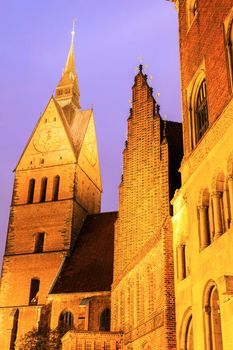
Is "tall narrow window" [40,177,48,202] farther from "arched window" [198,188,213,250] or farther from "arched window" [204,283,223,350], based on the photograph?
"arched window" [204,283,223,350]

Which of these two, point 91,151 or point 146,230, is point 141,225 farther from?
point 91,151

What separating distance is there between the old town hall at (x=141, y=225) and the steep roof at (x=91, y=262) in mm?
122

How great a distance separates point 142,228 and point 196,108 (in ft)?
27.5

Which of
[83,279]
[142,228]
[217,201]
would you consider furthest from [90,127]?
[217,201]

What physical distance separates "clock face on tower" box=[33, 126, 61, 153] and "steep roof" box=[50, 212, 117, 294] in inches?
342

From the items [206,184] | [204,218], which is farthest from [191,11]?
[204,218]

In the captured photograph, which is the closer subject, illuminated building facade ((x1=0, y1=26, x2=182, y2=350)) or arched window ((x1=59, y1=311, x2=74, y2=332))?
illuminated building facade ((x1=0, y1=26, x2=182, y2=350))

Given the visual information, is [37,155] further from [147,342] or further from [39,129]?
[147,342]

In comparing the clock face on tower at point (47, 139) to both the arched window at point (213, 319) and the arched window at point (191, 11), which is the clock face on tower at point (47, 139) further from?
the arched window at point (213, 319)

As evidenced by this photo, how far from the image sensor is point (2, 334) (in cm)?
4022

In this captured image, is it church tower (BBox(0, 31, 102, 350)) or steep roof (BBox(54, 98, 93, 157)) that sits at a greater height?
steep roof (BBox(54, 98, 93, 157))

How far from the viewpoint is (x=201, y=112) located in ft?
54.7

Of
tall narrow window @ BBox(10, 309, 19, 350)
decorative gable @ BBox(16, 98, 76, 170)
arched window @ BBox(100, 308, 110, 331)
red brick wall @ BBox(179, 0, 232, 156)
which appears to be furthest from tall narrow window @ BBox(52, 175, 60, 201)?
red brick wall @ BBox(179, 0, 232, 156)

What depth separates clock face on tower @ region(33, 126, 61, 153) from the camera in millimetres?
49969
